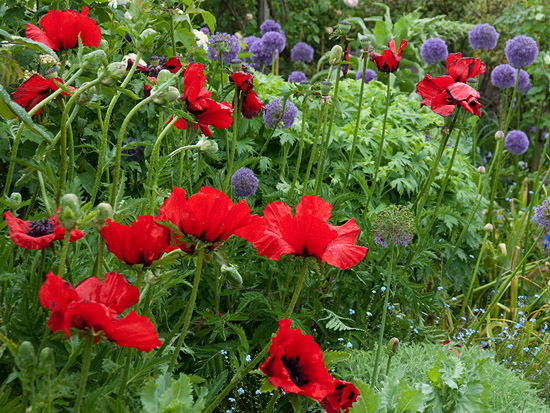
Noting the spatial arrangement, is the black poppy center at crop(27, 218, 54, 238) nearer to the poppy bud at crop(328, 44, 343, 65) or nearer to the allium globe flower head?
the allium globe flower head

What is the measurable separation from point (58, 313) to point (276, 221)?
17.5 inches

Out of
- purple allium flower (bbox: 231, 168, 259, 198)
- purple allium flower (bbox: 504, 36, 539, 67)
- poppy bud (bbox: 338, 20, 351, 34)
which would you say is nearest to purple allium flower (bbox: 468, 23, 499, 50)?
purple allium flower (bbox: 504, 36, 539, 67)

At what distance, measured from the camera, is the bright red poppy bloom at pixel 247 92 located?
1746 mm

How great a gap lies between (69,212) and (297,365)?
0.46 m

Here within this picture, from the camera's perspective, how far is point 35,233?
3.09 ft

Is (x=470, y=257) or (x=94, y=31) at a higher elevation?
(x=94, y=31)

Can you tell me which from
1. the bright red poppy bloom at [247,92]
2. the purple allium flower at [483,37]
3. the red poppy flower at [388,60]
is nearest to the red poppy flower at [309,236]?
Result: the bright red poppy bloom at [247,92]

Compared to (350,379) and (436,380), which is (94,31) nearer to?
(436,380)

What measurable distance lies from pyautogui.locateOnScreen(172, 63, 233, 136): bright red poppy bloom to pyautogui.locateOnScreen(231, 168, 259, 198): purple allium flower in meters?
0.69

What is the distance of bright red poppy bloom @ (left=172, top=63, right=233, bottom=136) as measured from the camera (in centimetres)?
123

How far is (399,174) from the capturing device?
2.85m

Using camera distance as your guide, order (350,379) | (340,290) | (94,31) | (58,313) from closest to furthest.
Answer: (58,313) < (94,31) < (350,379) < (340,290)

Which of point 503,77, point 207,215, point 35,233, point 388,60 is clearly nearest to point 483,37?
point 503,77

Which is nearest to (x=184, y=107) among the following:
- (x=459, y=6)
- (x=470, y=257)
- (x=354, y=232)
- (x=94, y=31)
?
(x=94, y=31)
